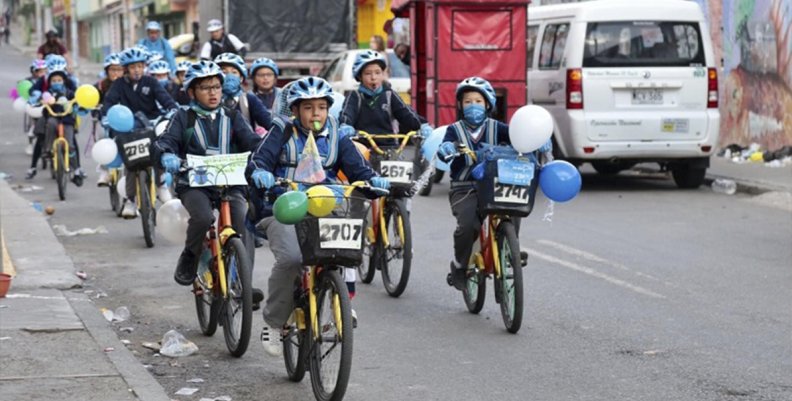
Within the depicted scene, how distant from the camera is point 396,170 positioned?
11.4 metres

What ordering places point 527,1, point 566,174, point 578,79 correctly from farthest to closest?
point 527,1, point 578,79, point 566,174

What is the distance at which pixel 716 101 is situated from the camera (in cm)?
1820

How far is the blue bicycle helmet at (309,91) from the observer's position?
797cm

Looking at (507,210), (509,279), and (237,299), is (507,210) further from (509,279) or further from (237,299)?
(237,299)

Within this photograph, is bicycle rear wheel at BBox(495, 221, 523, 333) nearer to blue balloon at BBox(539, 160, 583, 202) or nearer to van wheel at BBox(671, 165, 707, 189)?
blue balloon at BBox(539, 160, 583, 202)

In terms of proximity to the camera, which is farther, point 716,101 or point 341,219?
point 716,101

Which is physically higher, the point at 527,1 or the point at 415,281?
the point at 527,1

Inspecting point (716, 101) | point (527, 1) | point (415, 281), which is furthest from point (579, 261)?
point (527, 1)

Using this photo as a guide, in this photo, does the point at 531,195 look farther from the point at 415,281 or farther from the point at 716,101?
the point at 716,101

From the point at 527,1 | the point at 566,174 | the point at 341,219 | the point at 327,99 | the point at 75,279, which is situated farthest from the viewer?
the point at 527,1

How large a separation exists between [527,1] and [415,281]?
8.51 m

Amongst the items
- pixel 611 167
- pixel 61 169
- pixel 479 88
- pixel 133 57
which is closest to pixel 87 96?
pixel 61 169

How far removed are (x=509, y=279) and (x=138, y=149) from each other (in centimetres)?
554

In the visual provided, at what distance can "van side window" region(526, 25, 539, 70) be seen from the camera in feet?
64.6
